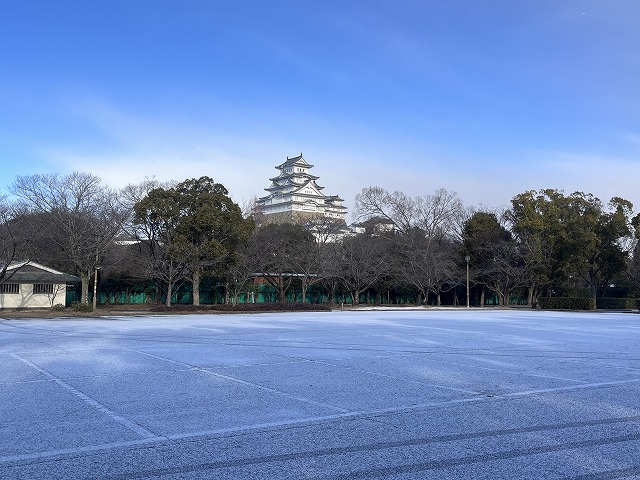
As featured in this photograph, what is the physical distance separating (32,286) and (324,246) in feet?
72.6


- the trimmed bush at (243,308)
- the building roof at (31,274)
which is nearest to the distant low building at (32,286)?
the building roof at (31,274)

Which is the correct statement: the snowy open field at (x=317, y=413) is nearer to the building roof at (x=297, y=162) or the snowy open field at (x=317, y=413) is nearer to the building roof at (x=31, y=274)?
the building roof at (x=31, y=274)

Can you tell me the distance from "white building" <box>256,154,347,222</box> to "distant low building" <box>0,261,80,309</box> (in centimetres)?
4551

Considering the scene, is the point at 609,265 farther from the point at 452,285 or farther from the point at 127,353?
the point at 127,353

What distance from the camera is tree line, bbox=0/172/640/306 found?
40.2 metres

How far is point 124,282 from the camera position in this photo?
50.0 metres

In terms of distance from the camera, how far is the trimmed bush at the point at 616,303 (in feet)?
163

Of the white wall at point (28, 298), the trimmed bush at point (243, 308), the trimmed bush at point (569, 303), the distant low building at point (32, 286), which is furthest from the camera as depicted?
the trimmed bush at point (569, 303)

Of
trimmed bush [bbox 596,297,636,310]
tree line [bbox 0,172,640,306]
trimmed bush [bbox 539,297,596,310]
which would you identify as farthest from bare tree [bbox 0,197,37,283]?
trimmed bush [bbox 596,297,636,310]

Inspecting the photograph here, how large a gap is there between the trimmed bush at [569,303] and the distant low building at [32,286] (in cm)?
3529

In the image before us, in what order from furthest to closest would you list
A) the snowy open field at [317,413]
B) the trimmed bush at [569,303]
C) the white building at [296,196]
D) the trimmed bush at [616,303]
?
the white building at [296,196]
the trimmed bush at [616,303]
the trimmed bush at [569,303]
the snowy open field at [317,413]

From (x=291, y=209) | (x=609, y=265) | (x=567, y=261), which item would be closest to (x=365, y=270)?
(x=567, y=261)

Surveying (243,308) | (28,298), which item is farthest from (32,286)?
(243,308)

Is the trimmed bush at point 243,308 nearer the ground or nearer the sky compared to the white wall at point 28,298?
nearer the ground
